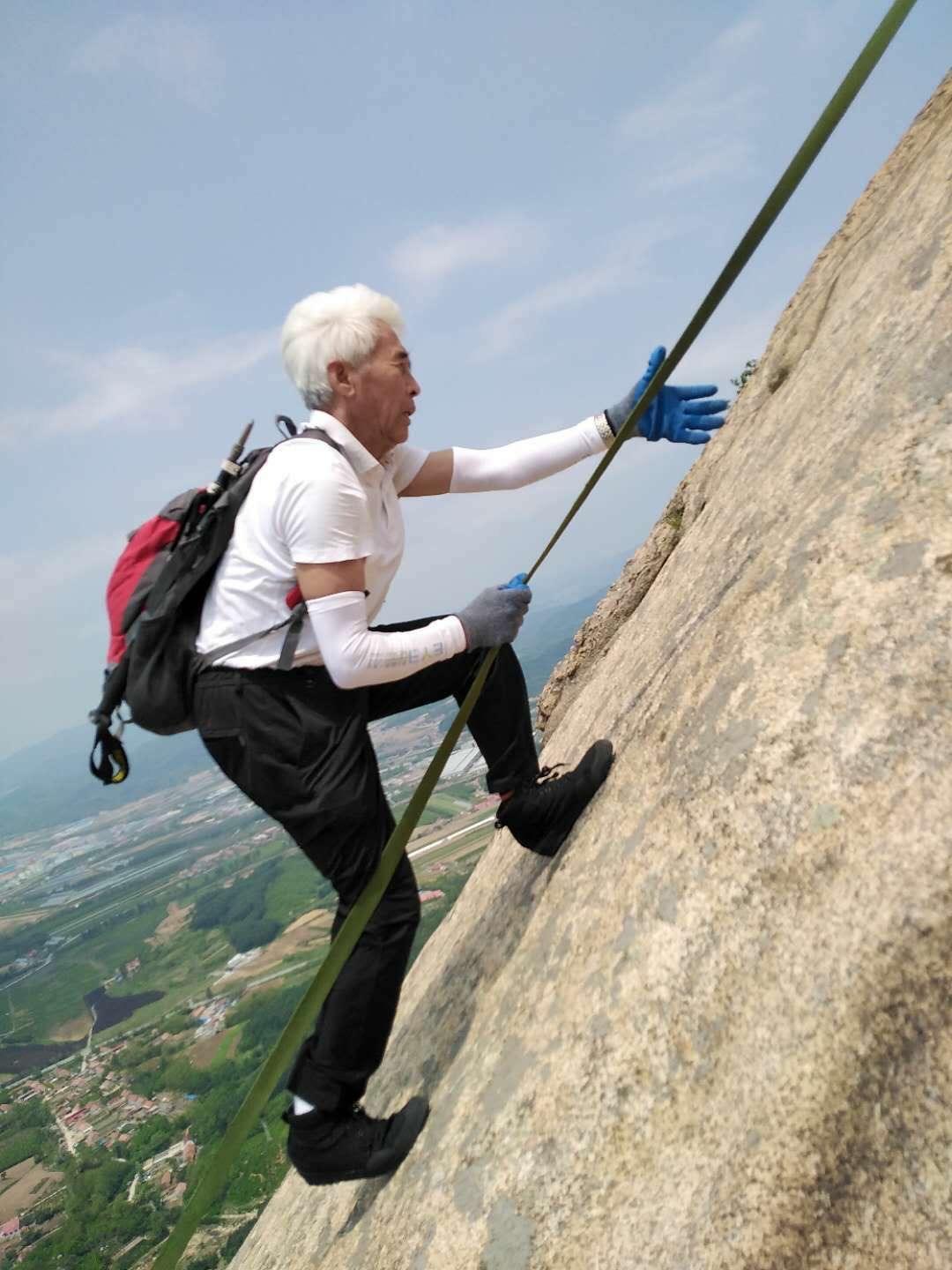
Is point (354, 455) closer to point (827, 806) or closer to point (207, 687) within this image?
point (207, 687)

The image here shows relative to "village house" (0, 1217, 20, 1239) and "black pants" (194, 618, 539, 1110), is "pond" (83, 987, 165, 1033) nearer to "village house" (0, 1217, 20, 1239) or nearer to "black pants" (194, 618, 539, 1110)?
"village house" (0, 1217, 20, 1239)

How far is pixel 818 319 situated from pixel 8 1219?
10107cm

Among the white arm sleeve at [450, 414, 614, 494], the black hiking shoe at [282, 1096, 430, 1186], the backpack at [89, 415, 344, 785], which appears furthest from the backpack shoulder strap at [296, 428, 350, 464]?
the black hiking shoe at [282, 1096, 430, 1186]

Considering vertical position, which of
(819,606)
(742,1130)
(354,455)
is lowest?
(742,1130)

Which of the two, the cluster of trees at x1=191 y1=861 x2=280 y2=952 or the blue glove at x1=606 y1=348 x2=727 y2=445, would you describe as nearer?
the blue glove at x1=606 y1=348 x2=727 y2=445

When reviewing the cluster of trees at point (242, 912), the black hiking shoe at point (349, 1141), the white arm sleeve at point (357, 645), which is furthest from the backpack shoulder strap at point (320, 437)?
the cluster of trees at point (242, 912)

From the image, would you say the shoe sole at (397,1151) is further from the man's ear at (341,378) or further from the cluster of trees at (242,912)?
the cluster of trees at (242,912)

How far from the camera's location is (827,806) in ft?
9.34

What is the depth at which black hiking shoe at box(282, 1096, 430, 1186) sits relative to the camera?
4340 mm

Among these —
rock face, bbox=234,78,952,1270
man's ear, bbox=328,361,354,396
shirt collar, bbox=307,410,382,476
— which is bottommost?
rock face, bbox=234,78,952,1270

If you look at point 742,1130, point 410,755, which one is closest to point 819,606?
point 742,1130

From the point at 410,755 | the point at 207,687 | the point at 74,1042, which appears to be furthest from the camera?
the point at 410,755

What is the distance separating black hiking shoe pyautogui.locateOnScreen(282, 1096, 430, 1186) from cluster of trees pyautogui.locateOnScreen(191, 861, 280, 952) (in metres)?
126

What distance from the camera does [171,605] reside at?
4.07m
